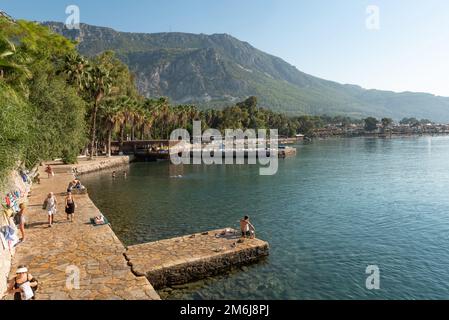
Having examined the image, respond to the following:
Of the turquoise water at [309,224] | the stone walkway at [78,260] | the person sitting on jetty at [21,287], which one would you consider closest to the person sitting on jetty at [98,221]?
the stone walkway at [78,260]

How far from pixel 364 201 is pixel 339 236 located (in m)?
13.1

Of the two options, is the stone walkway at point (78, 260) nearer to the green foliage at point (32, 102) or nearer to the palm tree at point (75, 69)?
the green foliage at point (32, 102)

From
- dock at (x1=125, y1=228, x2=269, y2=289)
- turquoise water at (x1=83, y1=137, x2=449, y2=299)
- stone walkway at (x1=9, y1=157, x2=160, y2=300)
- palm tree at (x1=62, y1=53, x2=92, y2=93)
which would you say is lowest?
turquoise water at (x1=83, y1=137, x2=449, y2=299)

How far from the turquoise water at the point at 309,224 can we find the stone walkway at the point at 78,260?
256cm

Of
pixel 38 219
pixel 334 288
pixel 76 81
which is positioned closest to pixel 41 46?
pixel 76 81

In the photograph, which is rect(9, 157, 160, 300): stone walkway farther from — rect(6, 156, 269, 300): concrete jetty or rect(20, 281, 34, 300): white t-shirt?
rect(20, 281, 34, 300): white t-shirt

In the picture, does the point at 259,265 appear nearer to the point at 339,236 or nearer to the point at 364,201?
the point at 339,236

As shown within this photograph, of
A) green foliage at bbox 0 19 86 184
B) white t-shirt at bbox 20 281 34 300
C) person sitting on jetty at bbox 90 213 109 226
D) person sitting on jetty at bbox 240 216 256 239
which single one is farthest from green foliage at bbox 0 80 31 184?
person sitting on jetty at bbox 240 216 256 239

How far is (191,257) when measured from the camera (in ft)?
51.3

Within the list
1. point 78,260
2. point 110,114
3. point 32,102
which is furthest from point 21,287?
point 110,114

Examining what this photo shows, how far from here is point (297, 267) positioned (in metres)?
17.1

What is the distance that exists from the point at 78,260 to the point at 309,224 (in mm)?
16526

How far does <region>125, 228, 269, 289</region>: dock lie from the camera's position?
1449 centimetres

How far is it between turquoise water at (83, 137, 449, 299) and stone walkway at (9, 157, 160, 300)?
256 cm
